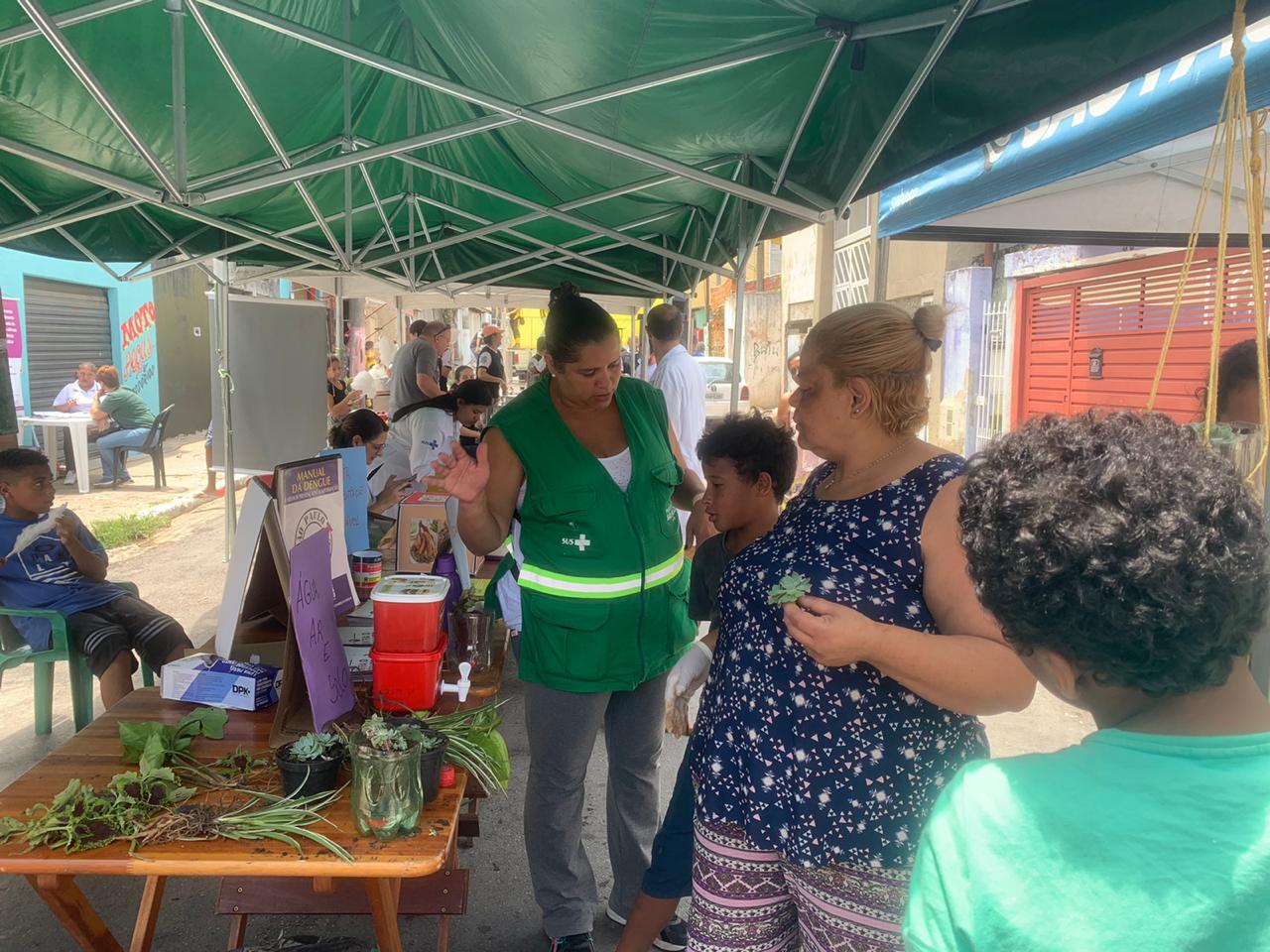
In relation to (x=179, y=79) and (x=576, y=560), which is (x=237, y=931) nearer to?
(x=576, y=560)

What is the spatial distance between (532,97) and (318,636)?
241 centimetres

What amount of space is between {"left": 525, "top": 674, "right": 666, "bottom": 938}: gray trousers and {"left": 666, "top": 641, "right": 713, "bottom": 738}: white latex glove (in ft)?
1.09

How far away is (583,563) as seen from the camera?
235 cm

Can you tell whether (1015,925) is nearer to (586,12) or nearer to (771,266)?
(586,12)

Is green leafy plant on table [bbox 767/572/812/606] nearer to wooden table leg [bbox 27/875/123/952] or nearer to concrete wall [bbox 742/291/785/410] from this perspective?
wooden table leg [bbox 27/875/123/952]

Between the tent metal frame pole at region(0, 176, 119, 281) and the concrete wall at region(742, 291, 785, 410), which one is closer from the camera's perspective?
the tent metal frame pole at region(0, 176, 119, 281)

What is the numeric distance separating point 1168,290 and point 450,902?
920cm

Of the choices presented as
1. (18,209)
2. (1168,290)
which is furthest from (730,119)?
(1168,290)

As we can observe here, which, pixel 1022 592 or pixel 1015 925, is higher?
pixel 1022 592

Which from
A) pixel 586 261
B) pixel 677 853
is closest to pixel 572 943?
pixel 677 853

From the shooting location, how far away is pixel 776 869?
1609mm


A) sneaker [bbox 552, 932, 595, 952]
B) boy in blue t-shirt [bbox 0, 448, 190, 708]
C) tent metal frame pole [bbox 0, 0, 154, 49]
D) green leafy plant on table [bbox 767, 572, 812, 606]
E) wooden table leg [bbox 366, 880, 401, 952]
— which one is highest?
tent metal frame pole [bbox 0, 0, 154, 49]

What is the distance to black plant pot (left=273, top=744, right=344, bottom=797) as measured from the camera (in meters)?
1.76

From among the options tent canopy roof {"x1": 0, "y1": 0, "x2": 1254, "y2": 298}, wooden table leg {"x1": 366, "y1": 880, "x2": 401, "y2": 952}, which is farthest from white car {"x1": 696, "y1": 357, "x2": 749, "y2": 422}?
wooden table leg {"x1": 366, "y1": 880, "x2": 401, "y2": 952}
